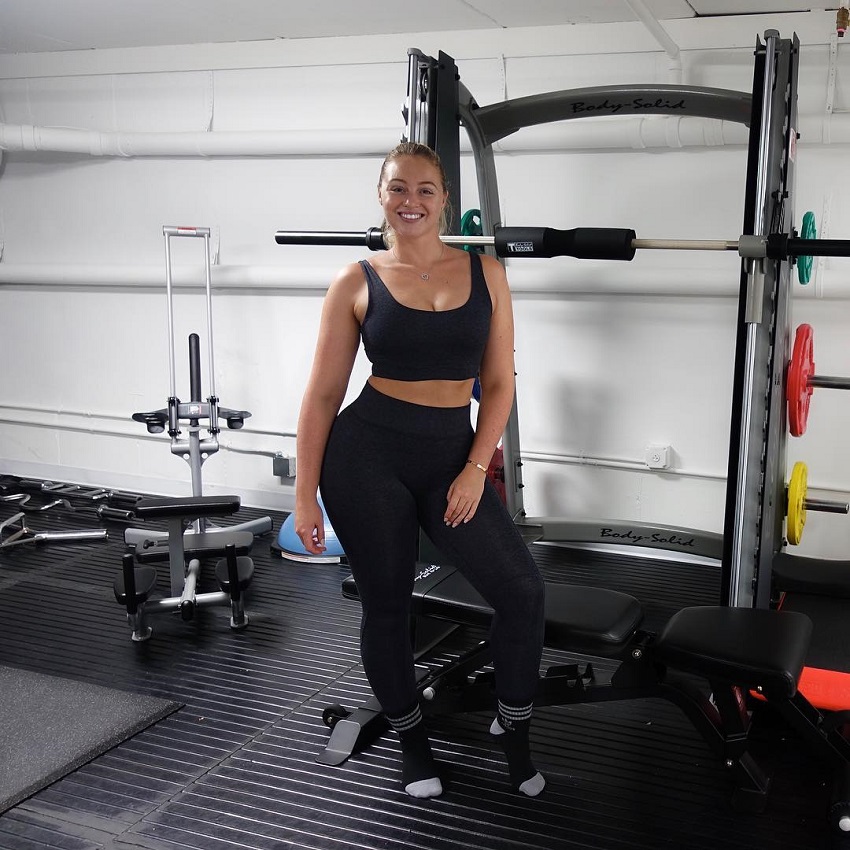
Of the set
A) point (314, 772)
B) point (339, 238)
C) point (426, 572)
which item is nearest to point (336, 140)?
point (339, 238)

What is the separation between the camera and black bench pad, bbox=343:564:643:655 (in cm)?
221

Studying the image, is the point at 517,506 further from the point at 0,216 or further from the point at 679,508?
the point at 0,216

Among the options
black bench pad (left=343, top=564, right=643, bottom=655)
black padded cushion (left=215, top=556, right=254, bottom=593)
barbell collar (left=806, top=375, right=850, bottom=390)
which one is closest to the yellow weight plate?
barbell collar (left=806, top=375, right=850, bottom=390)

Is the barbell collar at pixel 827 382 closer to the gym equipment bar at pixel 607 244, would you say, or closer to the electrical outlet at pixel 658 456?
the gym equipment bar at pixel 607 244

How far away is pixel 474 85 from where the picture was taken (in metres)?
4.10

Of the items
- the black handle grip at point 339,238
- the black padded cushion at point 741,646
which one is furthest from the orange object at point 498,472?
the black padded cushion at point 741,646

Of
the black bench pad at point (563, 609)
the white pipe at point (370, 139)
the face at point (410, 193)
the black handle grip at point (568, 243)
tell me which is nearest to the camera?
the face at point (410, 193)

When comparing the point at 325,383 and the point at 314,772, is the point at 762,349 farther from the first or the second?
the point at 314,772

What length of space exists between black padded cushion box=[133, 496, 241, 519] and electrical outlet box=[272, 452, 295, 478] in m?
1.27

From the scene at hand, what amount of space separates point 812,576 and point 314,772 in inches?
65.3

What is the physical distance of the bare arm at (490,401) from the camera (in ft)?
6.70

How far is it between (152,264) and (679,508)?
2.74m

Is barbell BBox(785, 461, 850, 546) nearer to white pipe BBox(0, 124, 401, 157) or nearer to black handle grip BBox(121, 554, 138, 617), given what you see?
black handle grip BBox(121, 554, 138, 617)

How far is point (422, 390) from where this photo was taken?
80.8 inches
